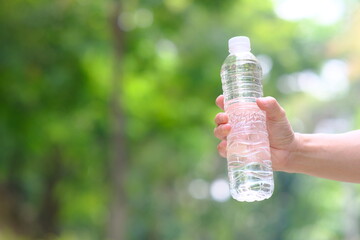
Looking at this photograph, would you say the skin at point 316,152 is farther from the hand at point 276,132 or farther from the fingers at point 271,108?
the fingers at point 271,108

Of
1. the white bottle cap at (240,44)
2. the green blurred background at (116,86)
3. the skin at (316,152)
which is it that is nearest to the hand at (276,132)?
the skin at (316,152)

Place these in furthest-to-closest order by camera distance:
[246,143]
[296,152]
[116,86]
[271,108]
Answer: [116,86] → [296,152] → [246,143] → [271,108]

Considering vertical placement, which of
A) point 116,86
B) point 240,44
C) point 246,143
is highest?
point 116,86

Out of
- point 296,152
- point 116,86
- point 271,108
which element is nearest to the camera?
point 271,108

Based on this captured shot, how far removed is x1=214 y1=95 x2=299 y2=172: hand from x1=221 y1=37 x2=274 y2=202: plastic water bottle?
0.10ft

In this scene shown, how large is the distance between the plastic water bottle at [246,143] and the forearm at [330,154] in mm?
171

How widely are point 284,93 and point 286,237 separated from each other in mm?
18268

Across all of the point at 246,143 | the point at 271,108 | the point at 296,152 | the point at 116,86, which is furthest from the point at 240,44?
the point at 116,86

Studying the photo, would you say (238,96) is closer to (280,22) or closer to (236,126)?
(236,126)

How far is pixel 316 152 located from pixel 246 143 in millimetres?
327

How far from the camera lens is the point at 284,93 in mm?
14391

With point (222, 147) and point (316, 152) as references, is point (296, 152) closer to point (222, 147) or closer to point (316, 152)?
point (316, 152)

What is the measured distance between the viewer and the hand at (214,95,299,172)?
236cm

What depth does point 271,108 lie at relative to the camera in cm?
236
